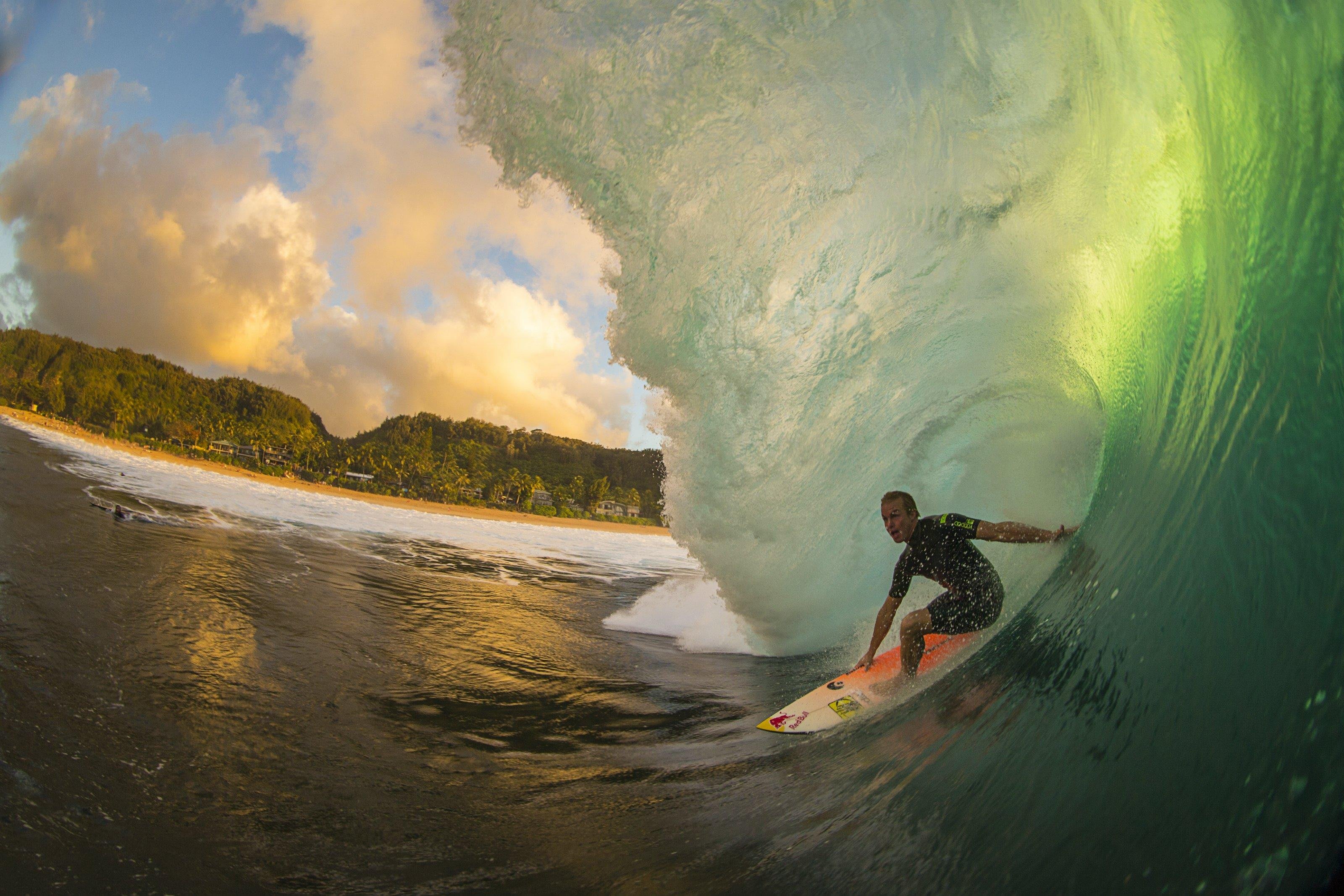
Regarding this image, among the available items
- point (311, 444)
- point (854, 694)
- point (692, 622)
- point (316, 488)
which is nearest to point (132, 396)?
point (311, 444)

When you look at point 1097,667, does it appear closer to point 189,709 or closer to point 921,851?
point 921,851

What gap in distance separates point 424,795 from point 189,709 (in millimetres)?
1695

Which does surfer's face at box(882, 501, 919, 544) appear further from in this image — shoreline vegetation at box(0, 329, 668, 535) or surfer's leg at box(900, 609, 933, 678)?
shoreline vegetation at box(0, 329, 668, 535)

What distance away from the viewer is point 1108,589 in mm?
2865

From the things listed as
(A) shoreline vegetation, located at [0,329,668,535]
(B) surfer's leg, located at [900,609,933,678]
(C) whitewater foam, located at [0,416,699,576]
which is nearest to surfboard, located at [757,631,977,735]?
(B) surfer's leg, located at [900,609,933,678]

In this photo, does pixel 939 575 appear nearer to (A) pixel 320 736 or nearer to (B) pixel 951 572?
(B) pixel 951 572

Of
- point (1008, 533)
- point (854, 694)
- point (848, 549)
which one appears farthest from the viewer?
point (848, 549)

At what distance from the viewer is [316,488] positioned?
5797cm

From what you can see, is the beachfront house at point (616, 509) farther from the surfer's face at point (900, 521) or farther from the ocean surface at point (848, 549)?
the surfer's face at point (900, 521)

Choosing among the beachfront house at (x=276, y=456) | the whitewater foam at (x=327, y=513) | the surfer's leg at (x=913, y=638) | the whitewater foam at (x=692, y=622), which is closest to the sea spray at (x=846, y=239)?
the whitewater foam at (x=692, y=622)

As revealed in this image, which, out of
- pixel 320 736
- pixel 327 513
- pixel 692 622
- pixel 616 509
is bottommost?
pixel 327 513

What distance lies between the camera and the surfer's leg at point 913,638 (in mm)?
4070

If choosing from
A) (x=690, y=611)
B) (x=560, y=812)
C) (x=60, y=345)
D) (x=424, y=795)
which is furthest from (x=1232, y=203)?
(x=60, y=345)

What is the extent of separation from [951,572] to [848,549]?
11.4ft
